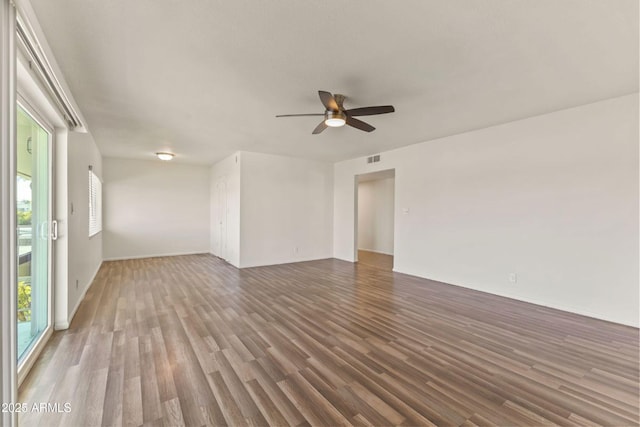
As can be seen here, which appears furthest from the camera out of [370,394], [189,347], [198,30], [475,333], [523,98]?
[523,98]

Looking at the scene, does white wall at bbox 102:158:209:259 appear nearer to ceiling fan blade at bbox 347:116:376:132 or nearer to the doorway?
the doorway

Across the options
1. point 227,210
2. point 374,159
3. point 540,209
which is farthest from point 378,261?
point 227,210

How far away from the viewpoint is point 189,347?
2541mm

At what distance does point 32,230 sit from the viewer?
2.52m

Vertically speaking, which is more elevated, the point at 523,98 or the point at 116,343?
the point at 523,98

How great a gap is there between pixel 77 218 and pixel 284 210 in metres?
3.87

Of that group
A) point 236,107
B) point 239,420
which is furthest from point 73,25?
point 239,420

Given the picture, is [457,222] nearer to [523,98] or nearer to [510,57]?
[523,98]

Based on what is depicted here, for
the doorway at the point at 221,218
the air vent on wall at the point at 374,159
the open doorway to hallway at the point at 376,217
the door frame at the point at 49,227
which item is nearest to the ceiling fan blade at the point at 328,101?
the door frame at the point at 49,227

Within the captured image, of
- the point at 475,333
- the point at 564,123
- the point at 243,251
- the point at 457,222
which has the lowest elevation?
the point at 475,333

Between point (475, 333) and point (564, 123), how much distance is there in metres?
3.02

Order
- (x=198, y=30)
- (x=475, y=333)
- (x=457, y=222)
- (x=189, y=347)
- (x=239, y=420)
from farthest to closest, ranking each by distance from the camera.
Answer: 1. (x=457, y=222)
2. (x=475, y=333)
3. (x=189, y=347)
4. (x=198, y=30)
5. (x=239, y=420)

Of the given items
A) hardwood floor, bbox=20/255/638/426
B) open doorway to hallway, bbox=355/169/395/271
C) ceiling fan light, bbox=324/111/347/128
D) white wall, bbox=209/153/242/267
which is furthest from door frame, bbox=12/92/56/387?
open doorway to hallway, bbox=355/169/395/271

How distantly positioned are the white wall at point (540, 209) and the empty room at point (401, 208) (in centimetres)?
2
